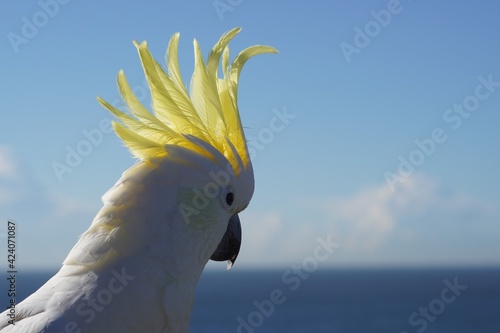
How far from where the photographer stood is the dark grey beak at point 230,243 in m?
3.40

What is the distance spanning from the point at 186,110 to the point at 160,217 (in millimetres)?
571

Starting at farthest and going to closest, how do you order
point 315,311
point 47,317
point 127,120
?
1. point 315,311
2. point 127,120
3. point 47,317

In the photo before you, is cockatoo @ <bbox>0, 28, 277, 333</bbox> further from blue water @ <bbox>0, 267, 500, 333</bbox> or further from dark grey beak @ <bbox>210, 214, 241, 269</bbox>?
blue water @ <bbox>0, 267, 500, 333</bbox>

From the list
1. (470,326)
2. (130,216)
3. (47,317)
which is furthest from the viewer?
(470,326)

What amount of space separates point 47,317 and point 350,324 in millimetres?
50802

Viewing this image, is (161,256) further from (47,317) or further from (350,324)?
(350,324)

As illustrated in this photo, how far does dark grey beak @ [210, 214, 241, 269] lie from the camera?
3.40 metres

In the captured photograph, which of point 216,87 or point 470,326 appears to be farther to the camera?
point 470,326

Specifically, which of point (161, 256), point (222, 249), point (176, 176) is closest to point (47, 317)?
point (161, 256)

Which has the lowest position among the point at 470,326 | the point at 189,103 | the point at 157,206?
the point at 470,326

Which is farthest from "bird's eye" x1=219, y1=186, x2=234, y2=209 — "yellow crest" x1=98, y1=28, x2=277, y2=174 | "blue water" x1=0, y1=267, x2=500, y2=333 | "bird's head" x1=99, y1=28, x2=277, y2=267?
"blue water" x1=0, y1=267, x2=500, y2=333

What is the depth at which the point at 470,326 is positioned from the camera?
50.6 meters

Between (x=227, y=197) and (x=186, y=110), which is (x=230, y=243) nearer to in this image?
(x=227, y=197)

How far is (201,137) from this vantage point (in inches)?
128
